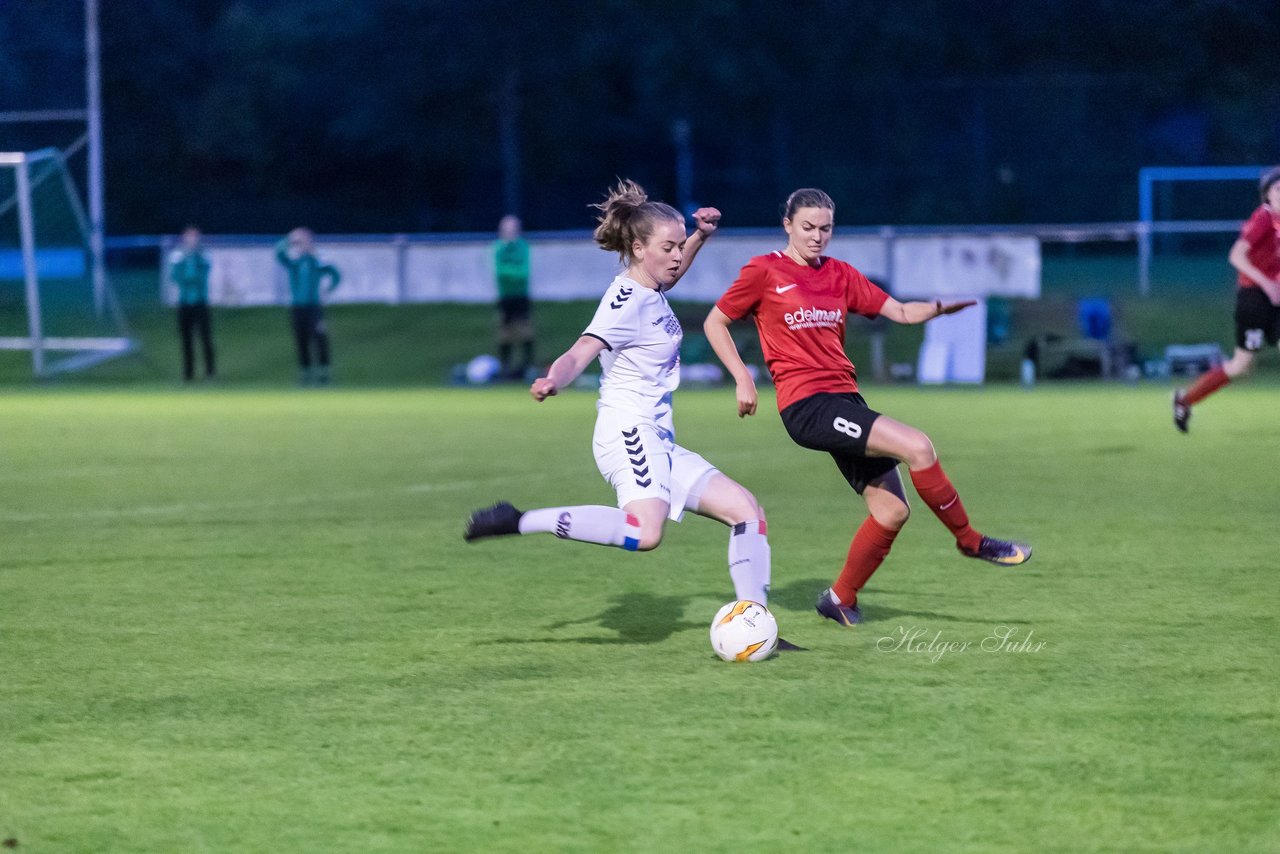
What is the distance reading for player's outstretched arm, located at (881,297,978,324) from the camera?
6.66m

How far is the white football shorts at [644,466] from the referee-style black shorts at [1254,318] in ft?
25.0

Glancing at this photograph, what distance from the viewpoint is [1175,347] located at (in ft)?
78.2

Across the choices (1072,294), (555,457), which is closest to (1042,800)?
(555,457)

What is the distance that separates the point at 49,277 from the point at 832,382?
820 inches

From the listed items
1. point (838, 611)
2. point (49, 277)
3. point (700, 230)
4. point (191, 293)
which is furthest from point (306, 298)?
point (838, 611)

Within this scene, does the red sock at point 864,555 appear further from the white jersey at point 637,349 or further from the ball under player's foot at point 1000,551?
the white jersey at point 637,349

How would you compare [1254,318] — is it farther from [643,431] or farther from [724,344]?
[643,431]

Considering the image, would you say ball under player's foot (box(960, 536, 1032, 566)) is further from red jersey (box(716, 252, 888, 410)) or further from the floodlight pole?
the floodlight pole

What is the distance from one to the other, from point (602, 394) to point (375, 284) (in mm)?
21561

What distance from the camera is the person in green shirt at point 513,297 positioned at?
2395 cm

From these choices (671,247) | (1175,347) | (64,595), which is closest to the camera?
(671,247)

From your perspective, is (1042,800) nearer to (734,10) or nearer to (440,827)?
(440,827)

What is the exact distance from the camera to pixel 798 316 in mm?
6699

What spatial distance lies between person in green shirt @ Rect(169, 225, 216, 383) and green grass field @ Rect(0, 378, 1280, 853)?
12441 mm
